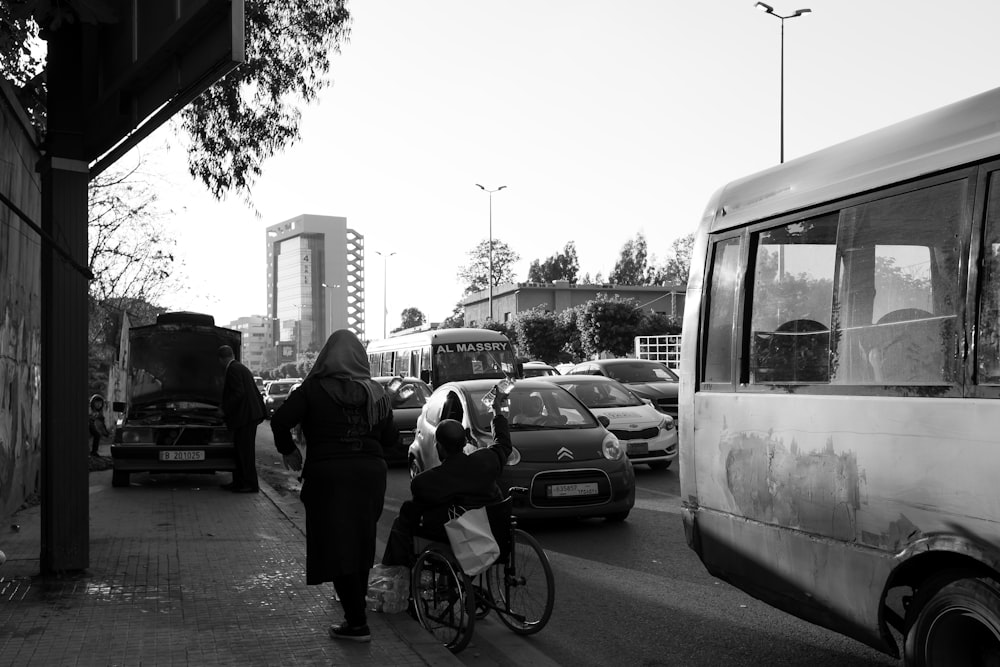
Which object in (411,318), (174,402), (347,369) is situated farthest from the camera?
(411,318)

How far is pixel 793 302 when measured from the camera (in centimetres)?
507

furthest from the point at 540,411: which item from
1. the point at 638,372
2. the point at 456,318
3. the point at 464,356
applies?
the point at 456,318

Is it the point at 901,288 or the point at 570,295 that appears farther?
the point at 570,295

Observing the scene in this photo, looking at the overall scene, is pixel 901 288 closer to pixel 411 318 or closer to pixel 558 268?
pixel 558 268

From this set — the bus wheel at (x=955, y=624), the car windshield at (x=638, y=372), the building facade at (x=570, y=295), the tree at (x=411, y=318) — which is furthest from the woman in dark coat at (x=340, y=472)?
the tree at (x=411, y=318)

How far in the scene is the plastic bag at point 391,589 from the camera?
621 cm

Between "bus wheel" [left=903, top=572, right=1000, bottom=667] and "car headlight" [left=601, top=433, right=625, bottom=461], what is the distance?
613 cm

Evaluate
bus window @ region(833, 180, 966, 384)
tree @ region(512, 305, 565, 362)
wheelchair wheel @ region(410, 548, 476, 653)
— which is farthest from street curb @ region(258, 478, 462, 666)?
tree @ region(512, 305, 565, 362)

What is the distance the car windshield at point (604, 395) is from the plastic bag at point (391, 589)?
894 cm

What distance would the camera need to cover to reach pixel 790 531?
16.0 ft

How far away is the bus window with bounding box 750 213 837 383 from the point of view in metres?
4.82

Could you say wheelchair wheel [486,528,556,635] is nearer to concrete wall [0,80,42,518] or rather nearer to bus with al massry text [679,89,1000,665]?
bus with al massry text [679,89,1000,665]

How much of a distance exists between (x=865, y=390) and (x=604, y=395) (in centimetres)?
1099

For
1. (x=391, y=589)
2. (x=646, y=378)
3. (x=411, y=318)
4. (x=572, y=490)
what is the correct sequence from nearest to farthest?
(x=391, y=589), (x=572, y=490), (x=646, y=378), (x=411, y=318)
